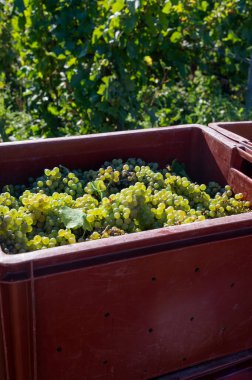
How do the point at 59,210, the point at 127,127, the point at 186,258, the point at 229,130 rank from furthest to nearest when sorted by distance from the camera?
the point at 127,127 < the point at 229,130 < the point at 59,210 < the point at 186,258

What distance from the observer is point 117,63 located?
313 cm

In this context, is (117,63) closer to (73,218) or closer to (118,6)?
(118,6)

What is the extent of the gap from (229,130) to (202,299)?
97 cm

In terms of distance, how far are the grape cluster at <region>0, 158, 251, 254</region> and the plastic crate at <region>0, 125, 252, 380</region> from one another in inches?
7.1

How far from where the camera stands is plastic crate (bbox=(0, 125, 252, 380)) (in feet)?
3.42

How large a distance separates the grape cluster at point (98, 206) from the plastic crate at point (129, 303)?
18 centimetres

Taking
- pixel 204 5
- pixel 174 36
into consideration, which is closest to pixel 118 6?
pixel 174 36

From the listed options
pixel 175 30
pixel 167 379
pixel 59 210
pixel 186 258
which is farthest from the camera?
pixel 175 30

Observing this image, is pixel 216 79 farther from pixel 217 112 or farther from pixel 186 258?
pixel 186 258

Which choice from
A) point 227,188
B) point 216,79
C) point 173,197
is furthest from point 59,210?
point 216,79

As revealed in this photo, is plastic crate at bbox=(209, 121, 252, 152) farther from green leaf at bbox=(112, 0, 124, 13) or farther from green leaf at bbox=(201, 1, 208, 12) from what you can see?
green leaf at bbox=(201, 1, 208, 12)

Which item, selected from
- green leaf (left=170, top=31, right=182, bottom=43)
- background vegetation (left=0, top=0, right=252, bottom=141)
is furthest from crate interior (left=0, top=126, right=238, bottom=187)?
green leaf (left=170, top=31, right=182, bottom=43)

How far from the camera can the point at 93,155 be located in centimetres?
184

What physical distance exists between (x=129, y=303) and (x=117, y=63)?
7.37 ft
